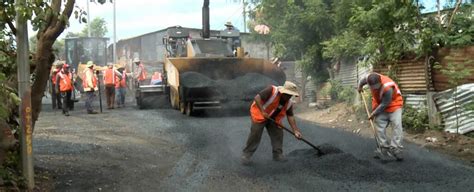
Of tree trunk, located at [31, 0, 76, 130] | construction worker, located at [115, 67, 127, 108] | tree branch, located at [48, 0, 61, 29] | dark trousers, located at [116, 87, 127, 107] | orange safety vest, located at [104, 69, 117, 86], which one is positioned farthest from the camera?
dark trousers, located at [116, 87, 127, 107]

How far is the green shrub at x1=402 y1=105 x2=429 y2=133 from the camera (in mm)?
10039

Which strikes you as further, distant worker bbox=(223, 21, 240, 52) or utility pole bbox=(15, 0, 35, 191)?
distant worker bbox=(223, 21, 240, 52)

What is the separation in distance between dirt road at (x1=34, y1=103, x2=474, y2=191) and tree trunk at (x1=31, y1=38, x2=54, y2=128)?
0.86m

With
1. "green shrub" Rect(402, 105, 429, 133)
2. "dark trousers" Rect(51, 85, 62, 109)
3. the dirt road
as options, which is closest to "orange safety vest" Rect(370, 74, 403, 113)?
the dirt road

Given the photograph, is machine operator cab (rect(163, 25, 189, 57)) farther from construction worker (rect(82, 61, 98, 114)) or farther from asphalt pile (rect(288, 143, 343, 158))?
asphalt pile (rect(288, 143, 343, 158))

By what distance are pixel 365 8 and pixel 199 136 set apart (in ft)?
17.1

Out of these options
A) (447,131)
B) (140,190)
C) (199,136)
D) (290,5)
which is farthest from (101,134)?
(290,5)

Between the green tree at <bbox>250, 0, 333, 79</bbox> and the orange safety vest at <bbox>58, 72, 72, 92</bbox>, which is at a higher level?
the green tree at <bbox>250, 0, 333, 79</bbox>

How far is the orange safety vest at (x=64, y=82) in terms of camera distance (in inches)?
553

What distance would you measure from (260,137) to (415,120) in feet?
13.5

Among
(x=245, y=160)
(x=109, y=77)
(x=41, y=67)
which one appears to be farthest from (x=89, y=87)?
(x=41, y=67)

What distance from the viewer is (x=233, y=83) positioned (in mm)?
12727

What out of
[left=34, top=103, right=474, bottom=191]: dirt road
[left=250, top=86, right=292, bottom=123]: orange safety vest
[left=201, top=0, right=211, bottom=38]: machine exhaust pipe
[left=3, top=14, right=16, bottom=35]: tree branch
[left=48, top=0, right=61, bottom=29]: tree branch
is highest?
[left=201, top=0, right=211, bottom=38]: machine exhaust pipe

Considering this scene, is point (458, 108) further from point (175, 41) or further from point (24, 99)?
point (175, 41)
